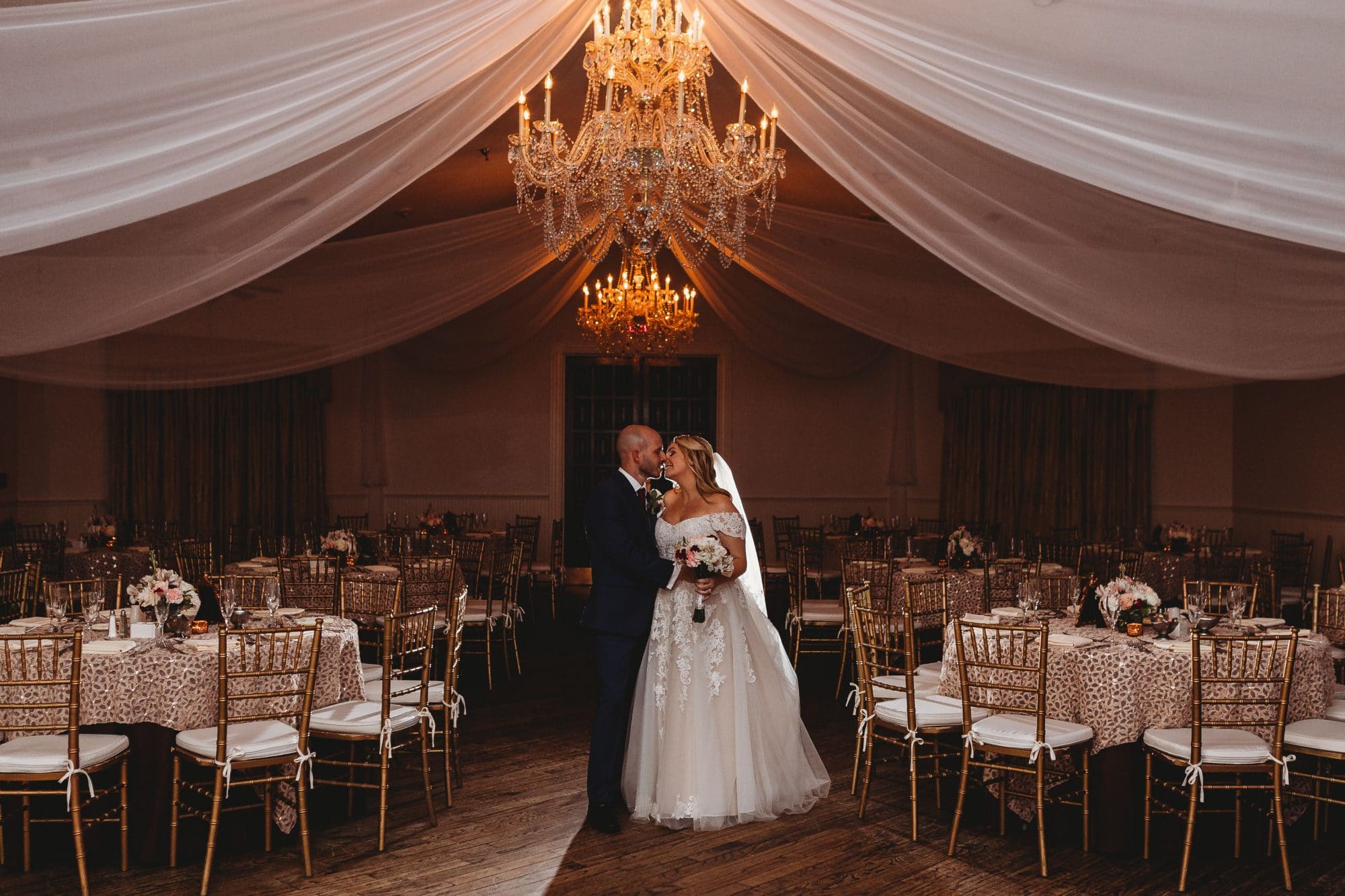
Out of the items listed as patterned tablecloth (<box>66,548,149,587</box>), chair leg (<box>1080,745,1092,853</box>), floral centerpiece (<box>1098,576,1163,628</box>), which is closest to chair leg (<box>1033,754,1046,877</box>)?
chair leg (<box>1080,745,1092,853</box>)

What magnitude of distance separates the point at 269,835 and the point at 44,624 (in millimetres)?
1603

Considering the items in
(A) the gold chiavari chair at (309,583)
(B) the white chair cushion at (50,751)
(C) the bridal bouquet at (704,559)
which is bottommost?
(B) the white chair cushion at (50,751)

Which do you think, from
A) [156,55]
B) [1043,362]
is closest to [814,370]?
[1043,362]

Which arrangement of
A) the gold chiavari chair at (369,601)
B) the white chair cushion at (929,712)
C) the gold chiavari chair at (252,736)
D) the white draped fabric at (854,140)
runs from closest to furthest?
1. the white draped fabric at (854,140)
2. the gold chiavari chair at (252,736)
3. the white chair cushion at (929,712)
4. the gold chiavari chair at (369,601)

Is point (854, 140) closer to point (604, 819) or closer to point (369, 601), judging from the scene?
point (604, 819)

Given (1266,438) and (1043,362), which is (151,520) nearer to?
(1043,362)

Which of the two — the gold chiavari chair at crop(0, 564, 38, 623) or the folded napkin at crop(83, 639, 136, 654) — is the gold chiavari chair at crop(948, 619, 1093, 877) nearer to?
the folded napkin at crop(83, 639, 136, 654)

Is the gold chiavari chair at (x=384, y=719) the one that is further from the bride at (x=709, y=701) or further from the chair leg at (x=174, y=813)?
the bride at (x=709, y=701)

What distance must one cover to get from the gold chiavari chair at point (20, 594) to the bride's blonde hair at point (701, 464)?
399cm

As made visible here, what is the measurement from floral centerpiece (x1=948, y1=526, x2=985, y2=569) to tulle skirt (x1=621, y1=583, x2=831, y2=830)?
3.29 meters

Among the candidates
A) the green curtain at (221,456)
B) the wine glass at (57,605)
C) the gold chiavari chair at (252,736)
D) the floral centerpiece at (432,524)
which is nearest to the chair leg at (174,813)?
the gold chiavari chair at (252,736)

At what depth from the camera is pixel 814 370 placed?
40.3 ft

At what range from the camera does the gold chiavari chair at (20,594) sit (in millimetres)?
6570

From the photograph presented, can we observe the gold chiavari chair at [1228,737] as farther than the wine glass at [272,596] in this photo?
No
